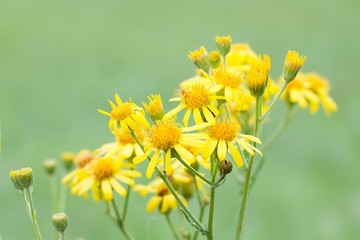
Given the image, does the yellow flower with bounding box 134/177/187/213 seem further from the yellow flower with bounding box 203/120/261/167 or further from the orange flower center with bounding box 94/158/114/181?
the yellow flower with bounding box 203/120/261/167

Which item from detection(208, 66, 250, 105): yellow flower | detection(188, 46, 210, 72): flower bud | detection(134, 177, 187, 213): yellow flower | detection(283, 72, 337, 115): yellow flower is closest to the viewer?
detection(208, 66, 250, 105): yellow flower

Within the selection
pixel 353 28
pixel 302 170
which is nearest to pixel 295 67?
pixel 302 170

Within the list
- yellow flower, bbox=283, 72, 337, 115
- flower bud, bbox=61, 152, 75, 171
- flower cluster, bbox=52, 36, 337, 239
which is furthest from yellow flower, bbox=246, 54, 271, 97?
flower bud, bbox=61, 152, 75, 171

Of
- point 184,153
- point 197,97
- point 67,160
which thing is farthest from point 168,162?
point 67,160

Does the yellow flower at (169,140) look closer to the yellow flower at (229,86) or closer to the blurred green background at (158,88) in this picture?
the yellow flower at (229,86)

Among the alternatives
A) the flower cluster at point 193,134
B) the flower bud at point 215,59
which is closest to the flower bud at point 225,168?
the flower cluster at point 193,134

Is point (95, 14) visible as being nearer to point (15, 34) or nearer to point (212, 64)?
point (15, 34)
